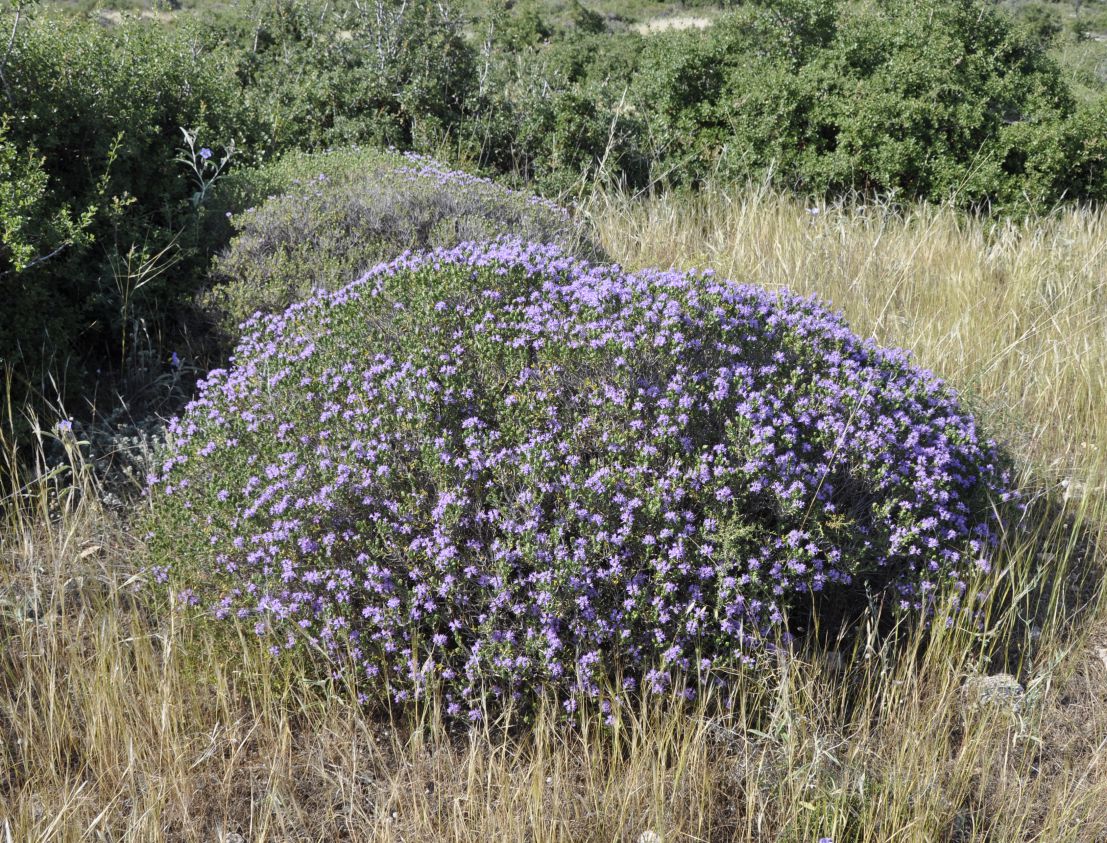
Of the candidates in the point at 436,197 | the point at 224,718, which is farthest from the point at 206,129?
the point at 224,718

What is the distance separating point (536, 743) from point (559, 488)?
25.4 inches

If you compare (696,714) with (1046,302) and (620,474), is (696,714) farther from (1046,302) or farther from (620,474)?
(1046,302)

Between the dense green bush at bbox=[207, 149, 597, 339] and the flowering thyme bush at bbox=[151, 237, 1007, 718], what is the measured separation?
3.83 ft

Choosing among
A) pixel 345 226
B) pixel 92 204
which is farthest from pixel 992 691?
pixel 92 204

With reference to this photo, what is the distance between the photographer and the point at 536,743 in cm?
231

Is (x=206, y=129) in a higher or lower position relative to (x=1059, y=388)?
higher

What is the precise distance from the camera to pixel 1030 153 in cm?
669

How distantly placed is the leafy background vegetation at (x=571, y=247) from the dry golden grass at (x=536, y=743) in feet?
0.05

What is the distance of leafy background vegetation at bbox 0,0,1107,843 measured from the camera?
7.70 ft

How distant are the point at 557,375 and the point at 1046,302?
3.19 meters

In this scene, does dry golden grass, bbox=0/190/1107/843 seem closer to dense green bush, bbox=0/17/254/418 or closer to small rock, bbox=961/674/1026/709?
small rock, bbox=961/674/1026/709

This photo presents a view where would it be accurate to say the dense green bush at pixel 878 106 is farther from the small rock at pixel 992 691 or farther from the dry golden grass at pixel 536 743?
the small rock at pixel 992 691

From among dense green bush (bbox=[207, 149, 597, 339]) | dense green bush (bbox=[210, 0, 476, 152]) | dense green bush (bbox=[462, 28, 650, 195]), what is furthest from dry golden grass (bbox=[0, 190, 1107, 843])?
dense green bush (bbox=[462, 28, 650, 195])

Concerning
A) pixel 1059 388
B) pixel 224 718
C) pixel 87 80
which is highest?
pixel 87 80
